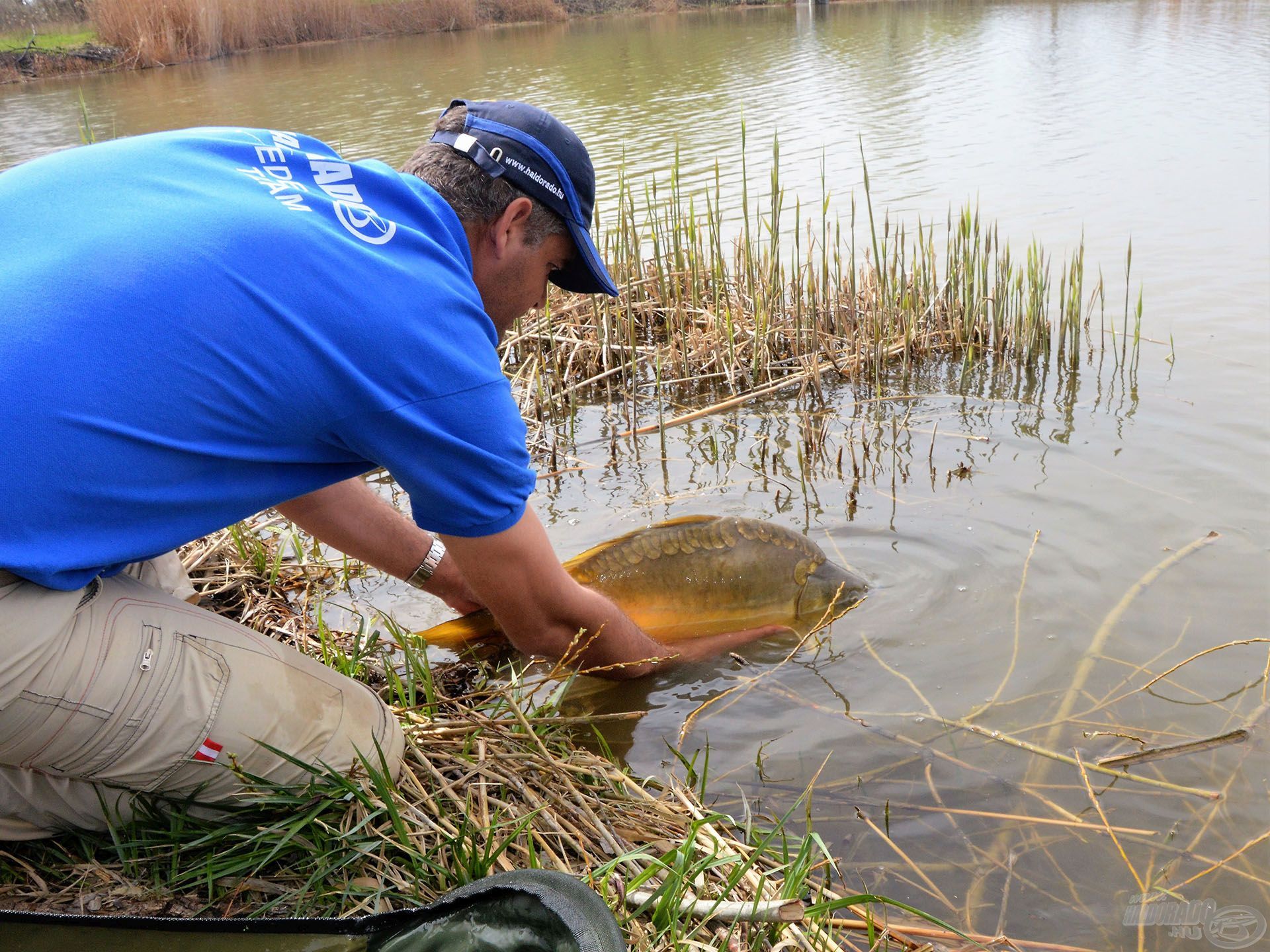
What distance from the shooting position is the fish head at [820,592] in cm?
371

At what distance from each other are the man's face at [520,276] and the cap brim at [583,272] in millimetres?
35

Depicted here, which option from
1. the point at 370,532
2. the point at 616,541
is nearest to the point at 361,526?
the point at 370,532

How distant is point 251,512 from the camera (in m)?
2.16

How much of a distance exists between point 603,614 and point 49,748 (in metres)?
1.36

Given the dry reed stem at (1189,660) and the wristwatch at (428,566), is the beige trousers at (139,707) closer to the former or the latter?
the wristwatch at (428,566)

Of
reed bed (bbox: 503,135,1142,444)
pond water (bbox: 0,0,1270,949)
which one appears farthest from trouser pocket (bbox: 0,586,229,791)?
reed bed (bbox: 503,135,1142,444)

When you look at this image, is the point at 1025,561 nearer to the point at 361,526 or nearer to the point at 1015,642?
the point at 1015,642

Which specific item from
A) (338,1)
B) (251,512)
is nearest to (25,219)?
(251,512)

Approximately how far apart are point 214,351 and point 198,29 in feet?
102

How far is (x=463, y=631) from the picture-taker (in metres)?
3.46

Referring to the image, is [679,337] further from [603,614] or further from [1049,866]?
[1049,866]

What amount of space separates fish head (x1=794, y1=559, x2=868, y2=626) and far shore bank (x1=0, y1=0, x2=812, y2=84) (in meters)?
30.1

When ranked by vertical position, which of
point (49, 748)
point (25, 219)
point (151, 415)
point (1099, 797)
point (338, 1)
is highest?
point (338, 1)

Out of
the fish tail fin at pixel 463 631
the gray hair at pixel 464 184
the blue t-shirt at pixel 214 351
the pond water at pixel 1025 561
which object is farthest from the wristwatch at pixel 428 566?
the gray hair at pixel 464 184
